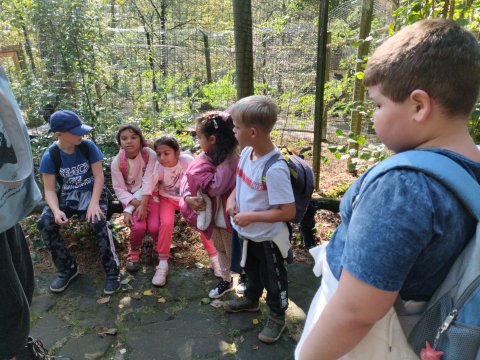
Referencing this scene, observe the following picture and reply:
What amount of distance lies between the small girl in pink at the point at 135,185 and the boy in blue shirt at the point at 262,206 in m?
1.11

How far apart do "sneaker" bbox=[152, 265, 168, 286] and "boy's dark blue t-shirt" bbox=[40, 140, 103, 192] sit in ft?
3.05

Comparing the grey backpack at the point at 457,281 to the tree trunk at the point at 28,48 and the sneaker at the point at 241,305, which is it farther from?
the tree trunk at the point at 28,48

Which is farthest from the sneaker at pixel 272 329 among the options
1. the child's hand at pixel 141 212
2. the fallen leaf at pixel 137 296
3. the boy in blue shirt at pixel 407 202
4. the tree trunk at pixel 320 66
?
the tree trunk at pixel 320 66

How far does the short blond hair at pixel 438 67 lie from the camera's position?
2.52 feet

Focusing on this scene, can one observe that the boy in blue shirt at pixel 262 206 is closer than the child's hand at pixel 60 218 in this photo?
Yes

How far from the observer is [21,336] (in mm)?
1706

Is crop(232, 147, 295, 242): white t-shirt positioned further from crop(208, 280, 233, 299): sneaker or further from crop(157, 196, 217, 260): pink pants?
crop(157, 196, 217, 260): pink pants

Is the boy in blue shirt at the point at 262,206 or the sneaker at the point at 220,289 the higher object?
the boy in blue shirt at the point at 262,206

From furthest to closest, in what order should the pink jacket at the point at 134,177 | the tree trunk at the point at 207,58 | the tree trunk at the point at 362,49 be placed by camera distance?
the tree trunk at the point at 207,58
the tree trunk at the point at 362,49
the pink jacket at the point at 134,177

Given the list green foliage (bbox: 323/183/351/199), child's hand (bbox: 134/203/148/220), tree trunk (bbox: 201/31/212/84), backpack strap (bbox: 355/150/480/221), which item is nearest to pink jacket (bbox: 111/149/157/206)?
child's hand (bbox: 134/203/148/220)

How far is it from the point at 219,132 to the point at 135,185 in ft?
3.85

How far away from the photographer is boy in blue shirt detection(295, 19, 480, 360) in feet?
2.43

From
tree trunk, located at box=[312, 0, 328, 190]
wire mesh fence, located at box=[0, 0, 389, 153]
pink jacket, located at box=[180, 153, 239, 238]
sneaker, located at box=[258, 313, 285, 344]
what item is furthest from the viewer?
wire mesh fence, located at box=[0, 0, 389, 153]

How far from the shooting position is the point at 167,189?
10.8 ft
